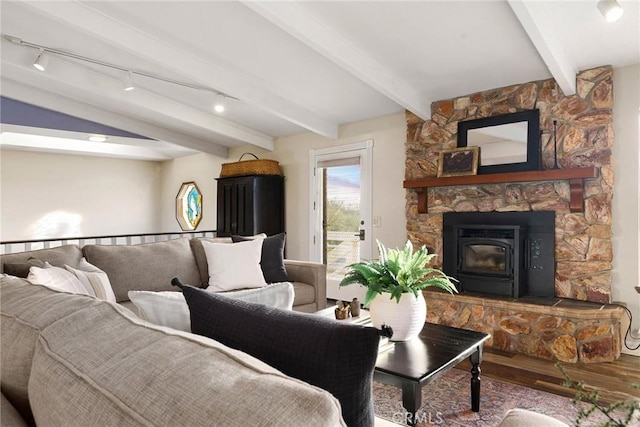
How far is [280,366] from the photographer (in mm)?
760

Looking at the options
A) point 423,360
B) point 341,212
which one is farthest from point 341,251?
point 423,360

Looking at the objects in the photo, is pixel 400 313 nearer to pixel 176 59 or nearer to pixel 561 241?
pixel 561 241

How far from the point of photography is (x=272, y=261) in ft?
11.4

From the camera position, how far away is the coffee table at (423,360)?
1.62m

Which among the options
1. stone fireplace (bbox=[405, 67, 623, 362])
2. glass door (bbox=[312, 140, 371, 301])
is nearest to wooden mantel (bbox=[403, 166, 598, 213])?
stone fireplace (bbox=[405, 67, 623, 362])

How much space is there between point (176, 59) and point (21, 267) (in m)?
2.11

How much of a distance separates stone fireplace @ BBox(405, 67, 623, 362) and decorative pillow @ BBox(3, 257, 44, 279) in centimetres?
307

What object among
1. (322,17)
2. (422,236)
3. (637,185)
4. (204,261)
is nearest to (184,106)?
(204,261)

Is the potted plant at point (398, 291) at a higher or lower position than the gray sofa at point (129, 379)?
lower

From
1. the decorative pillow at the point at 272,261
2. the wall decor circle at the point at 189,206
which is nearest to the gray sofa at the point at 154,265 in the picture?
the decorative pillow at the point at 272,261

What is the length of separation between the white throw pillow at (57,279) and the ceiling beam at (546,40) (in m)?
2.93

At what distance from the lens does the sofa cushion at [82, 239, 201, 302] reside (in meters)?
2.85

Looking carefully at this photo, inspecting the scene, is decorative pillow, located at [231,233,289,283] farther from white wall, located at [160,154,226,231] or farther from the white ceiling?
white wall, located at [160,154,226,231]

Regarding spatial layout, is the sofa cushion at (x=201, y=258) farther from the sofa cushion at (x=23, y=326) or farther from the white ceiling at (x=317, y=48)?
the sofa cushion at (x=23, y=326)
